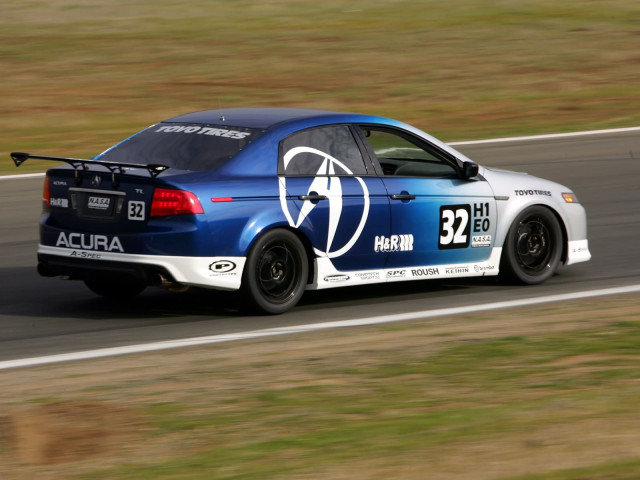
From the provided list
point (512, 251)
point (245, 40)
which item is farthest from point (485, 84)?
point (512, 251)

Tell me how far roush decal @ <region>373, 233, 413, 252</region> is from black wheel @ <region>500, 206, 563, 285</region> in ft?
3.34

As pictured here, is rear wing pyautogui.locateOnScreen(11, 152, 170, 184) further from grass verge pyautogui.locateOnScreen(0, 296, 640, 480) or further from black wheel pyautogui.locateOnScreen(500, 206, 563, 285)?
black wheel pyautogui.locateOnScreen(500, 206, 563, 285)

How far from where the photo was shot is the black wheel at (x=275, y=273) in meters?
8.95

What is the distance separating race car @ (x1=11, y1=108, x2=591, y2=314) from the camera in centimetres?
873

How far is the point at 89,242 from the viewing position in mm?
8930

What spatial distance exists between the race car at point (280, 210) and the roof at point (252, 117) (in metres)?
0.01

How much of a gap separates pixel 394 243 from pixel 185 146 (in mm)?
1730

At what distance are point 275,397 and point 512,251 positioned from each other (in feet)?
13.7

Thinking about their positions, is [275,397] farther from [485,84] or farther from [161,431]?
[485,84]

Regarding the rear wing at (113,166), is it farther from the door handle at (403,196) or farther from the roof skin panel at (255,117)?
the door handle at (403,196)

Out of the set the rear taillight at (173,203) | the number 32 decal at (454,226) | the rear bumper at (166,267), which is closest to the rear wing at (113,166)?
the rear taillight at (173,203)

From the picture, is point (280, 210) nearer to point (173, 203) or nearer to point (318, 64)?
point (173, 203)

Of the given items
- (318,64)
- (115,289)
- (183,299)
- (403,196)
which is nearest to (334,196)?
(403,196)

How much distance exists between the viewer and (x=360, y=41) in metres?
27.4
